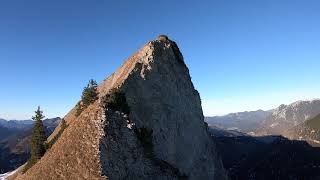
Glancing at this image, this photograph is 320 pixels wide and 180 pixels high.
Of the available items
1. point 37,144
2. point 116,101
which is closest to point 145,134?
point 116,101

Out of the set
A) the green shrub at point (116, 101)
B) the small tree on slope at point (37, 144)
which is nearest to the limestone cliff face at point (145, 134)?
the green shrub at point (116, 101)

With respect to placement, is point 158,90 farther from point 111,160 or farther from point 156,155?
point 111,160

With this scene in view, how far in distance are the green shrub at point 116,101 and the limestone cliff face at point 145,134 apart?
1.14 meters

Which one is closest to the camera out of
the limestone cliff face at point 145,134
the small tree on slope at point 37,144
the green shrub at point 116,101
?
the limestone cliff face at point 145,134

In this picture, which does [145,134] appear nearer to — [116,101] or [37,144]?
[116,101]

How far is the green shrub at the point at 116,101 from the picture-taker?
77625mm

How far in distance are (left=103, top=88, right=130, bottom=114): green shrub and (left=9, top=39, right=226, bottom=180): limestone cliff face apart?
1.14 meters

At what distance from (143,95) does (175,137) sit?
42.4ft

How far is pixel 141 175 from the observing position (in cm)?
7325

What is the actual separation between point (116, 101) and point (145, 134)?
29.4 feet

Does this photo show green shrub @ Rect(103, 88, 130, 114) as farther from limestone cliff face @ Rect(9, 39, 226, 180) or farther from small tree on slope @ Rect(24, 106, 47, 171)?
small tree on slope @ Rect(24, 106, 47, 171)

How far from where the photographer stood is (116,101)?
7919cm

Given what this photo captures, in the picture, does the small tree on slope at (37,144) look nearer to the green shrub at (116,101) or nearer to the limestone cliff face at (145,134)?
the limestone cliff face at (145,134)

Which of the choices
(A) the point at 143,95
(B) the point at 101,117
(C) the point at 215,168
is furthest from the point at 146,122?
(C) the point at 215,168
